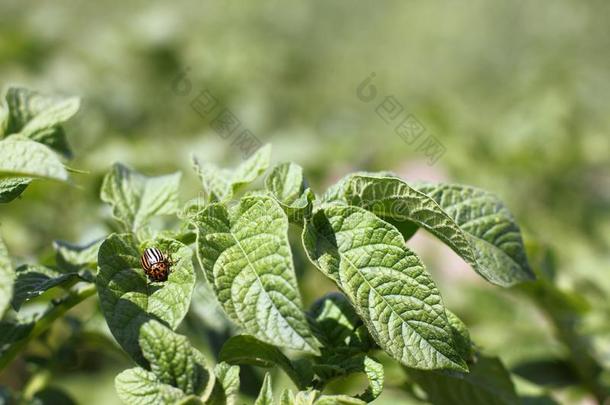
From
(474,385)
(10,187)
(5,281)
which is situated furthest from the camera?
(474,385)

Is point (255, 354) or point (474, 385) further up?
point (255, 354)

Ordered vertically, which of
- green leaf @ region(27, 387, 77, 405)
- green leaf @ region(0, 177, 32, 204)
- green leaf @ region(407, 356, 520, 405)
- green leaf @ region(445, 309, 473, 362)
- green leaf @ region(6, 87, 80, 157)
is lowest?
Result: green leaf @ region(407, 356, 520, 405)

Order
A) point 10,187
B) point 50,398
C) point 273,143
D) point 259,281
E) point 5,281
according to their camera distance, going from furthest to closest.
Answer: point 273,143 → point 50,398 → point 10,187 → point 259,281 → point 5,281

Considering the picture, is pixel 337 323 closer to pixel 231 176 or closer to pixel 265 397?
pixel 265 397

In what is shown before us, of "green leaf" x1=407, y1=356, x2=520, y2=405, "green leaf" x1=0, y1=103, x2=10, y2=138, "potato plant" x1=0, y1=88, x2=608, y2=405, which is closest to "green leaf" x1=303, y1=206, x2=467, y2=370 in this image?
"potato plant" x1=0, y1=88, x2=608, y2=405

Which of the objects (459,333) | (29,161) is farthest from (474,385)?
(29,161)

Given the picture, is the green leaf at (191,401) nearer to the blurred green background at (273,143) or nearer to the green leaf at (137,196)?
the green leaf at (137,196)

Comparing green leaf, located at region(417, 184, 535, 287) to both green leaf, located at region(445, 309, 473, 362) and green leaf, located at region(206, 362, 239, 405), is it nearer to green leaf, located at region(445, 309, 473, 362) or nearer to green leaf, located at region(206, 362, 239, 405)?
green leaf, located at region(445, 309, 473, 362)

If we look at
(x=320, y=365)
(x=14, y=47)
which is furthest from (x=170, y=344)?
(x=14, y=47)
